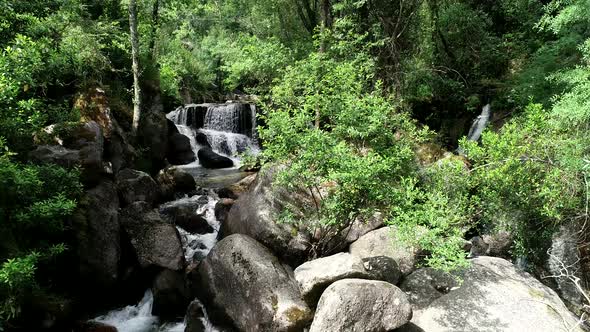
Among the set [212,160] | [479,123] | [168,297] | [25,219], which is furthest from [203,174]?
[479,123]

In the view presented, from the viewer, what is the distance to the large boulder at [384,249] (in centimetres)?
836

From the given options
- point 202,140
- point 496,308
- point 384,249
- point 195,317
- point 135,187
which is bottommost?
point 195,317

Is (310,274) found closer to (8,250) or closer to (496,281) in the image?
(496,281)

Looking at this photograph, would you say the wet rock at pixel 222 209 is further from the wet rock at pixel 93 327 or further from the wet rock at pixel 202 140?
the wet rock at pixel 202 140

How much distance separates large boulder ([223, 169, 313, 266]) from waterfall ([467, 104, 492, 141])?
33.0 feet

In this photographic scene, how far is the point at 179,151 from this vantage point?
19219mm

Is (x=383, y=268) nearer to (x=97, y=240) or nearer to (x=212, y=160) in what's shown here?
(x=97, y=240)

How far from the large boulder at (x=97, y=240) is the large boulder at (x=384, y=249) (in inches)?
234

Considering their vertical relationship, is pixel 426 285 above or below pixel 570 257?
above

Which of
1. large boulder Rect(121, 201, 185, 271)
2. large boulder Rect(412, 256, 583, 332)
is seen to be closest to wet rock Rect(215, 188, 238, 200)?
large boulder Rect(121, 201, 185, 271)

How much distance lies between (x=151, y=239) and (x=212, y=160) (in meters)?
9.64

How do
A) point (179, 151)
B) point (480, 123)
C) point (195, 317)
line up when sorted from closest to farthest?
point (195, 317), point (480, 123), point (179, 151)

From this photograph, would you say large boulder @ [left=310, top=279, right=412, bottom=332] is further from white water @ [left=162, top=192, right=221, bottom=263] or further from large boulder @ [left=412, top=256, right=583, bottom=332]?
white water @ [left=162, top=192, right=221, bottom=263]

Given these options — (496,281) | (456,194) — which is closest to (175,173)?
(456,194)
